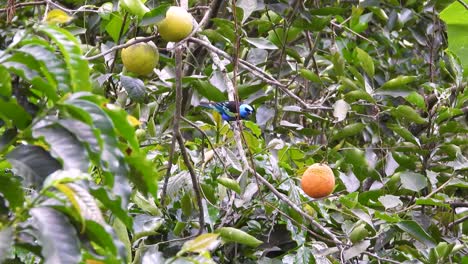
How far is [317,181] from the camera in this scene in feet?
5.83

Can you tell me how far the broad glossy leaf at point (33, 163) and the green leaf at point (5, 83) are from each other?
69 millimetres

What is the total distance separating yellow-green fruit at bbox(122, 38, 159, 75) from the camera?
67.7 inches

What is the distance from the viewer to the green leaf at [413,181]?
2148 mm

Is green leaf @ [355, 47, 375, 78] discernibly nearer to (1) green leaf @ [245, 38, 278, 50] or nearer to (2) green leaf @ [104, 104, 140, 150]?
(1) green leaf @ [245, 38, 278, 50]

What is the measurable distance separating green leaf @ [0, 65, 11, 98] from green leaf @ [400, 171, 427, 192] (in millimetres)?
1464

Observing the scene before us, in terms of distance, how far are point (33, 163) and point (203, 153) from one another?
101cm

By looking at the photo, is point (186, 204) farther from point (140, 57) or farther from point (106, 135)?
point (106, 135)

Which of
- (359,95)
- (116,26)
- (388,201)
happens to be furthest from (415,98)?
(116,26)

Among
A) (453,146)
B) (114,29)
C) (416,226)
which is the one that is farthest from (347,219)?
(114,29)

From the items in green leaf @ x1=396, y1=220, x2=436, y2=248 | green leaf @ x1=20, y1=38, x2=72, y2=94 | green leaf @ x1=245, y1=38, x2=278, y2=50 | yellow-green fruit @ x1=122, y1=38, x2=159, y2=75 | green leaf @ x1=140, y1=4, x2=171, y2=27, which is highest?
green leaf @ x1=20, y1=38, x2=72, y2=94

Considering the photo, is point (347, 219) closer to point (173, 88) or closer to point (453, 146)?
point (453, 146)

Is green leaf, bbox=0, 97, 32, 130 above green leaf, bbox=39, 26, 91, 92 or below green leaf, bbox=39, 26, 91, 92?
below

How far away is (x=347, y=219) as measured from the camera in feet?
6.91

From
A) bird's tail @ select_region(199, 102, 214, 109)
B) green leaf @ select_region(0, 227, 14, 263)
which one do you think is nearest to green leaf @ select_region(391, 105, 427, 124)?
bird's tail @ select_region(199, 102, 214, 109)
